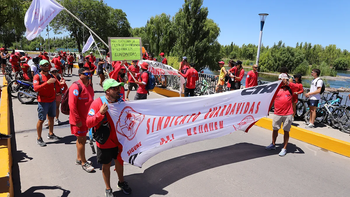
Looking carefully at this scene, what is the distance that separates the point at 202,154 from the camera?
17.2ft

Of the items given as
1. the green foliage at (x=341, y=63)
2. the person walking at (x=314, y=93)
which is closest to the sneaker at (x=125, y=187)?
the person walking at (x=314, y=93)

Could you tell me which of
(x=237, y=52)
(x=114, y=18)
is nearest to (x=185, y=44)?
(x=114, y=18)

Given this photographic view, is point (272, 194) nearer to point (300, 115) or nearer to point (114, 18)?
point (300, 115)

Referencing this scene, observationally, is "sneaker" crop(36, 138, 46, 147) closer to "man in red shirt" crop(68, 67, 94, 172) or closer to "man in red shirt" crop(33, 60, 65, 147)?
"man in red shirt" crop(33, 60, 65, 147)

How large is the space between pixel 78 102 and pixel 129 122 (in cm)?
112

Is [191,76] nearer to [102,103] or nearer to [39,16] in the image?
[39,16]

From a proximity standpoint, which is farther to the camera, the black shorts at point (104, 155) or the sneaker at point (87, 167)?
the sneaker at point (87, 167)

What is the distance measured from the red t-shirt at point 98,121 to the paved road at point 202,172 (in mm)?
926

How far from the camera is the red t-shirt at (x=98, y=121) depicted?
3.08m

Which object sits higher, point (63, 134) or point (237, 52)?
point (237, 52)

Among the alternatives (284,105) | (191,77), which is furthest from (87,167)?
(191,77)

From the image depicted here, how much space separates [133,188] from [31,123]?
510 centimetres

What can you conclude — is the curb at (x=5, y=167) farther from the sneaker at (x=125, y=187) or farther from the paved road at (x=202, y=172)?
the sneaker at (x=125, y=187)

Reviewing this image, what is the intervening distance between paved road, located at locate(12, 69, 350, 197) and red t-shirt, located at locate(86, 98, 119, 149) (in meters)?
0.93
